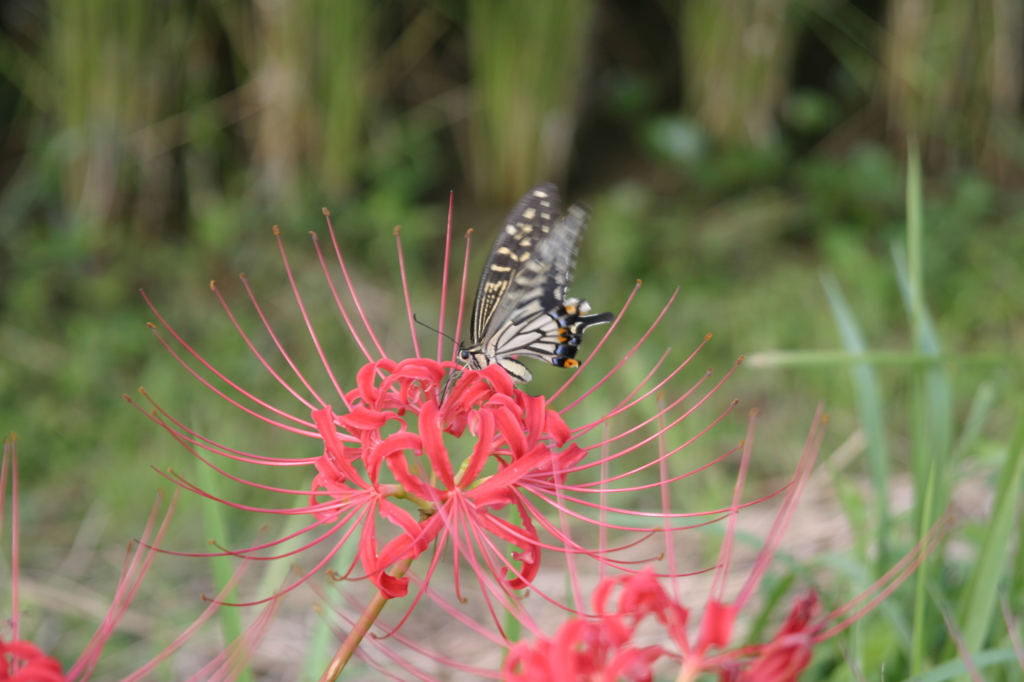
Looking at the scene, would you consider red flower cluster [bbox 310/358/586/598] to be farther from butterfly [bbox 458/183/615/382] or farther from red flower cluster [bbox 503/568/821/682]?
butterfly [bbox 458/183/615/382]

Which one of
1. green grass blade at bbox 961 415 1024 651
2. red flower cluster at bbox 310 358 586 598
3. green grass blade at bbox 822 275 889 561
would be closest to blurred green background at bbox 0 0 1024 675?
green grass blade at bbox 822 275 889 561

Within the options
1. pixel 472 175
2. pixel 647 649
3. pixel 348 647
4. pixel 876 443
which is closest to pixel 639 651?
pixel 647 649

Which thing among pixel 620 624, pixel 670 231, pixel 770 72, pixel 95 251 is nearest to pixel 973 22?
pixel 770 72

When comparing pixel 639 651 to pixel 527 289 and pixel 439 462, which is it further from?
pixel 527 289

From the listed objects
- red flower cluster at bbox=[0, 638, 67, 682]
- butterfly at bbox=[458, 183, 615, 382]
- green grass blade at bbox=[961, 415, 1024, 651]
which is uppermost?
butterfly at bbox=[458, 183, 615, 382]

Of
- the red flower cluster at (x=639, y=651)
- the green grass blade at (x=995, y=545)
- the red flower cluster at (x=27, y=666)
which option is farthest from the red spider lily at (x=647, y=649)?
the green grass blade at (x=995, y=545)

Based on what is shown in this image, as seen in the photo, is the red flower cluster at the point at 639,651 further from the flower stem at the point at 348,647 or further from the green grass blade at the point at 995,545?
the green grass blade at the point at 995,545

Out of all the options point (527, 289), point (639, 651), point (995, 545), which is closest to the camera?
point (639, 651)
